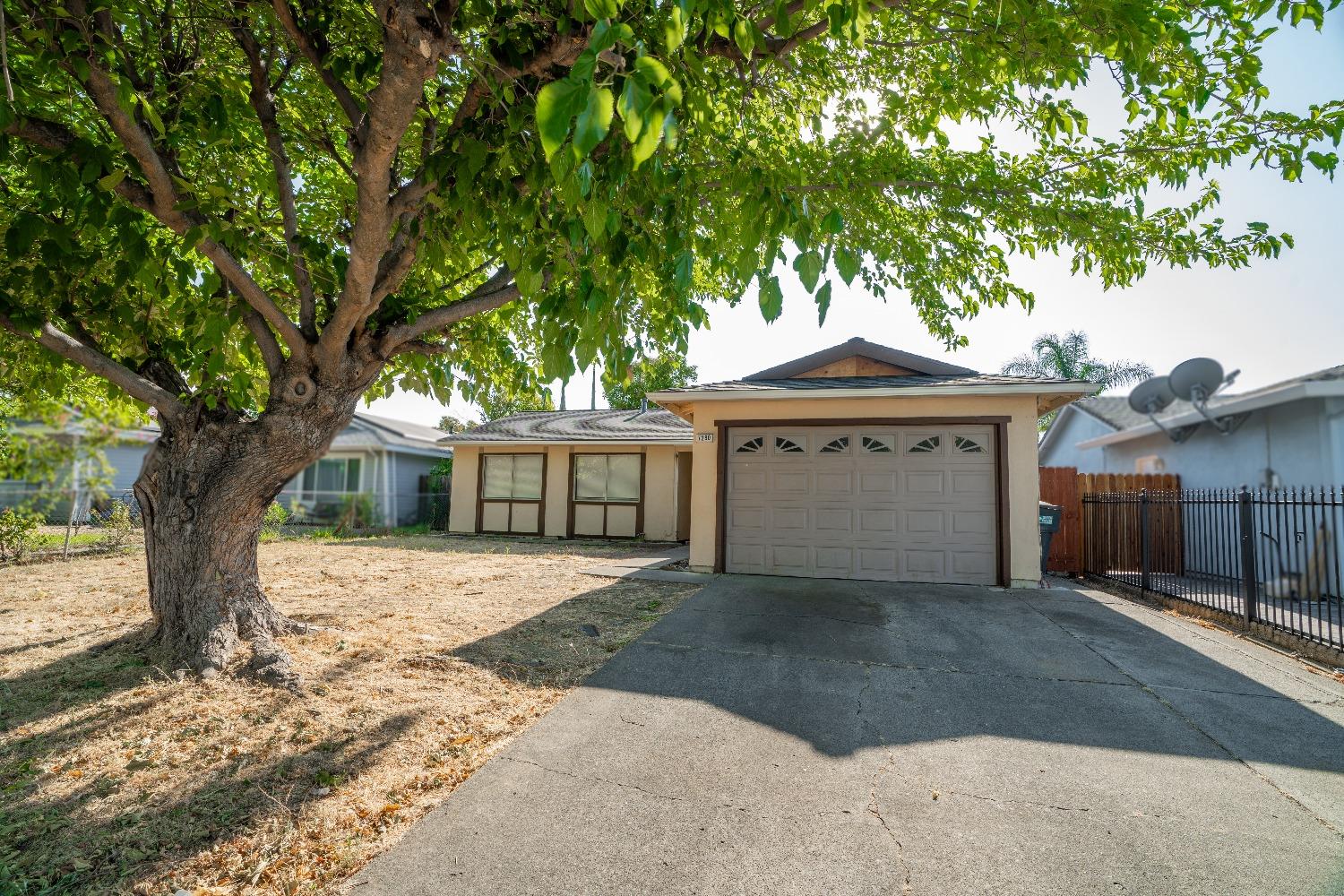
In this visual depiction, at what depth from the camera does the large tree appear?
114 inches

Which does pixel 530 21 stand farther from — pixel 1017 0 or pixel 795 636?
pixel 795 636

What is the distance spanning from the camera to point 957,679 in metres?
4.88

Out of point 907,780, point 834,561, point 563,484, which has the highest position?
point 563,484

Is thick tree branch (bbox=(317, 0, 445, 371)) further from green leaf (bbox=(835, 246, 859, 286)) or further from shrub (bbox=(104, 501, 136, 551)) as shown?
shrub (bbox=(104, 501, 136, 551))

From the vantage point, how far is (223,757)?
335cm

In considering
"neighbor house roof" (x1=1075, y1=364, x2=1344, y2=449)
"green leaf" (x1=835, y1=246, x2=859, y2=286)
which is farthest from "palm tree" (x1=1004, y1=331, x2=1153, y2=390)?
"green leaf" (x1=835, y1=246, x2=859, y2=286)

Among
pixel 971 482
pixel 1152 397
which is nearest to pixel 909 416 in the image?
pixel 971 482

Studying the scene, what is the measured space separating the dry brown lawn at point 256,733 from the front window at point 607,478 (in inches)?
345

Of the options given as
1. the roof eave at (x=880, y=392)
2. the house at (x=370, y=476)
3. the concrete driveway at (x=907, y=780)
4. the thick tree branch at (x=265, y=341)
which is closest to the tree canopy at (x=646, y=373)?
the roof eave at (x=880, y=392)

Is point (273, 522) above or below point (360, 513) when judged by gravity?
below

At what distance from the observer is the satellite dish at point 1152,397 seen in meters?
12.3

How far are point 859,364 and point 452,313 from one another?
8.35 meters

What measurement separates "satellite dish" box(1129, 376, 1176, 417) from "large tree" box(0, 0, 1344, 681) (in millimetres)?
7632

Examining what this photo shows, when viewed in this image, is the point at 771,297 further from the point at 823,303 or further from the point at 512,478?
the point at 512,478
